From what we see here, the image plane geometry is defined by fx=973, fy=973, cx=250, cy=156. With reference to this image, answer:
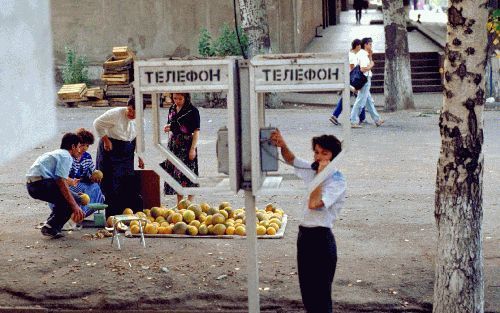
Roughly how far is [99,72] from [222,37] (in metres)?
4.13

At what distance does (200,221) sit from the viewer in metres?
11.2

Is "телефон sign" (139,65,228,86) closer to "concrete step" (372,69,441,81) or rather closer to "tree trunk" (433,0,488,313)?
"tree trunk" (433,0,488,313)

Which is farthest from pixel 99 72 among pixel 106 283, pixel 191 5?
pixel 106 283

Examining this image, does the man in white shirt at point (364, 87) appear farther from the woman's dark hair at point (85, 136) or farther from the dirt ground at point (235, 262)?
the woman's dark hair at point (85, 136)

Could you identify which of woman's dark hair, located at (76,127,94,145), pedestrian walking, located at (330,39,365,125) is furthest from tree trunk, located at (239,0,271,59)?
woman's dark hair, located at (76,127,94,145)

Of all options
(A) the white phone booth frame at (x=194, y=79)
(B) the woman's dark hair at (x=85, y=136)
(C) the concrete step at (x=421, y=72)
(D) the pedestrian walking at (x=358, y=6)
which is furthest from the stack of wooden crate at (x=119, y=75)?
(D) the pedestrian walking at (x=358, y=6)

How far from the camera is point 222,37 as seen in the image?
23062 millimetres

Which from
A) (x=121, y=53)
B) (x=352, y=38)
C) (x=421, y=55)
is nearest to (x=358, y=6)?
(x=352, y=38)

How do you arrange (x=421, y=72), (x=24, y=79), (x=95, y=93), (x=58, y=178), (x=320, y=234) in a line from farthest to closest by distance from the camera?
(x=421, y=72), (x=95, y=93), (x=24, y=79), (x=58, y=178), (x=320, y=234)

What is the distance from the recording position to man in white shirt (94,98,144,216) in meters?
11.3

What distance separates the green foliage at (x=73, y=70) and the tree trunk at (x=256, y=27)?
15.7 feet

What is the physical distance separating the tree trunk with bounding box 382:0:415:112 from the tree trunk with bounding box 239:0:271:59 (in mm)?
2703

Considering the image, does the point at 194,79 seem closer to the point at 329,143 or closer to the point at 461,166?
the point at 329,143

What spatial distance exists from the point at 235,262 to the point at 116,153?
2.33 metres
